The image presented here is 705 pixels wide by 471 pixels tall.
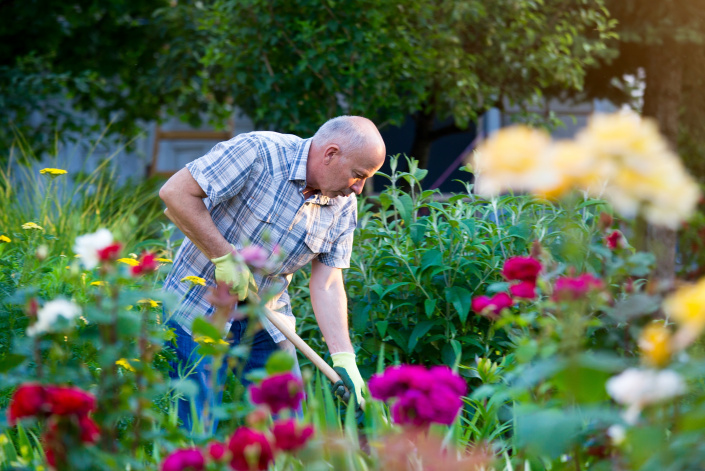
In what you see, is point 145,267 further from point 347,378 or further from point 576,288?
point 347,378

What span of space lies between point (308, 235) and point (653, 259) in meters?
1.61

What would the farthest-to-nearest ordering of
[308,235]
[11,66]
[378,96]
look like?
[11,66] < [378,96] < [308,235]

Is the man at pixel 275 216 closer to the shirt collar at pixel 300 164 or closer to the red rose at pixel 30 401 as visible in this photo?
the shirt collar at pixel 300 164

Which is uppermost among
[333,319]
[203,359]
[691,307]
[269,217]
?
[691,307]

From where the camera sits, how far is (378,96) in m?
5.05

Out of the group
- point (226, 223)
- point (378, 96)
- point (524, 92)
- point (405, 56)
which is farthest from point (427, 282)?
point (524, 92)

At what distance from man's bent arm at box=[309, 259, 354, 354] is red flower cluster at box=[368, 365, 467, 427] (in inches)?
56.8

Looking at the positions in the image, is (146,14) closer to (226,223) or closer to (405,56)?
(405,56)

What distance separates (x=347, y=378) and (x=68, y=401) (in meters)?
1.46

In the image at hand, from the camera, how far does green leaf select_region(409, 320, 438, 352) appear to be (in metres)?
2.47

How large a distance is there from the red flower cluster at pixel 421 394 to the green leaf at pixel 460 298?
52.4 inches

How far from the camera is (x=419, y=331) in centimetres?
251

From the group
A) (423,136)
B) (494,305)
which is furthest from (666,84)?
(494,305)

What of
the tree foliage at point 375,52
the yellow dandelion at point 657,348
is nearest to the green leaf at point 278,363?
the yellow dandelion at point 657,348
